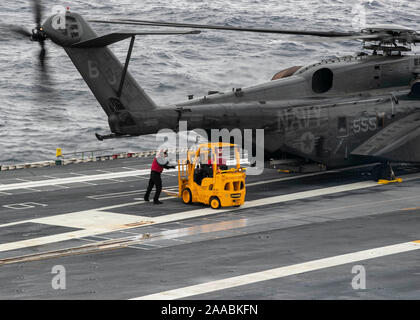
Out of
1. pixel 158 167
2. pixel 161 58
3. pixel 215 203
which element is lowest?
pixel 215 203

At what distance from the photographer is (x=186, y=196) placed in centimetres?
3055

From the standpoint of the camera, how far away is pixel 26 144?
62.7 meters

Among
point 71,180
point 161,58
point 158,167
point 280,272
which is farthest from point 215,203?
point 161,58

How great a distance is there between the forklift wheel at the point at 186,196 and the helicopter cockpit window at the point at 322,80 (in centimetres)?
777

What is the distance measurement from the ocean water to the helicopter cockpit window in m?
4.45

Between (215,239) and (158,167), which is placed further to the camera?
(158,167)

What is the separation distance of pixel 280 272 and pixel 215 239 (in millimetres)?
4616

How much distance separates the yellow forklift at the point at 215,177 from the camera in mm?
29469

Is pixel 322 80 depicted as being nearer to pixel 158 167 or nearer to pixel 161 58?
pixel 158 167

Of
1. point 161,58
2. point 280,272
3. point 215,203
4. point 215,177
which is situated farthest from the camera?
point 161,58

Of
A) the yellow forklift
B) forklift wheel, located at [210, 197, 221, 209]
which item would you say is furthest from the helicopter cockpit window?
forklift wheel, located at [210, 197, 221, 209]

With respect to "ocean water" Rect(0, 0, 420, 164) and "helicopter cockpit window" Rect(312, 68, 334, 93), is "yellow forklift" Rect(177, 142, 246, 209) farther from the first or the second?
"ocean water" Rect(0, 0, 420, 164)

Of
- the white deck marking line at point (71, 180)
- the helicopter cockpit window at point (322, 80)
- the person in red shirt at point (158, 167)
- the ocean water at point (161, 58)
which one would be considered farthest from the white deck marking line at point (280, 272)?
the white deck marking line at point (71, 180)
